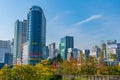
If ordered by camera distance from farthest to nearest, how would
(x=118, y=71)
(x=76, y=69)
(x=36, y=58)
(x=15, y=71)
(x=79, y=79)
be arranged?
(x=36, y=58)
(x=76, y=69)
(x=118, y=71)
(x=79, y=79)
(x=15, y=71)

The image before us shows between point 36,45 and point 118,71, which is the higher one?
point 36,45

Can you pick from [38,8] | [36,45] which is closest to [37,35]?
[36,45]

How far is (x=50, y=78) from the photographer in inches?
1978

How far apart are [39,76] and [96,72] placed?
26926 mm

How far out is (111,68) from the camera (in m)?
71.9

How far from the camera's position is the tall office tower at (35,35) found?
17298 cm

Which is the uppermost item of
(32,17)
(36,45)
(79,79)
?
(32,17)

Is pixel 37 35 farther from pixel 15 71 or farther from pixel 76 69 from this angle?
pixel 15 71

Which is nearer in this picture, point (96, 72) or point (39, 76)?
point (39, 76)

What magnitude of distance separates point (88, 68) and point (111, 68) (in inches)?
250

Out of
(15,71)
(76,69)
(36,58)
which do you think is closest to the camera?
(15,71)

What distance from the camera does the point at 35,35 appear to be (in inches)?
6924

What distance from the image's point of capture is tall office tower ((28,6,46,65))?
173 metres

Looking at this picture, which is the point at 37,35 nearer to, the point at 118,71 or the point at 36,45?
the point at 36,45
